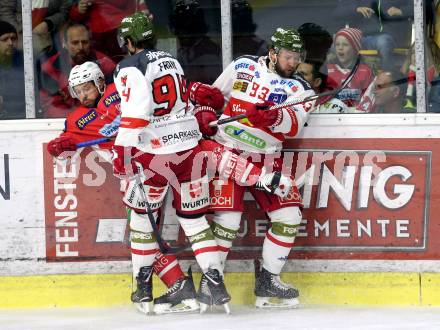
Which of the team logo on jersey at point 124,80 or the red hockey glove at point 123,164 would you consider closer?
the team logo on jersey at point 124,80

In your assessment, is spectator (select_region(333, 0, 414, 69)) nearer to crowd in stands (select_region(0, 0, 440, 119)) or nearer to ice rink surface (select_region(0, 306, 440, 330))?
crowd in stands (select_region(0, 0, 440, 119))

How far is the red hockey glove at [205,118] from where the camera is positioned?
229 inches

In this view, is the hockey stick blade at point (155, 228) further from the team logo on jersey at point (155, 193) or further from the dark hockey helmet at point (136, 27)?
the dark hockey helmet at point (136, 27)

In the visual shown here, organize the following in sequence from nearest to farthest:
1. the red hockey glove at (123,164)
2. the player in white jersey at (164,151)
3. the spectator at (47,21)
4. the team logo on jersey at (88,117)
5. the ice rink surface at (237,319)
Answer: the ice rink surface at (237,319), the player in white jersey at (164,151), the red hockey glove at (123,164), the team logo on jersey at (88,117), the spectator at (47,21)

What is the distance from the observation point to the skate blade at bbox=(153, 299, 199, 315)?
5.77m

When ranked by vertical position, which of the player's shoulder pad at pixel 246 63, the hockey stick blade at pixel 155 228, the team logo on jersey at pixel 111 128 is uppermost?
the player's shoulder pad at pixel 246 63

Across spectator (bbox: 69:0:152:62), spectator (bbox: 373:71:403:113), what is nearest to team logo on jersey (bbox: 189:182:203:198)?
spectator (bbox: 69:0:152:62)

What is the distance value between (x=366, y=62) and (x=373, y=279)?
1.02 metres

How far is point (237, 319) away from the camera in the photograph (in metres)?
5.59

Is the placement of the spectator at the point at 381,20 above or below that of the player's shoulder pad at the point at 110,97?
above

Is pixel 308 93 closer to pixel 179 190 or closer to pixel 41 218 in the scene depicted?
pixel 179 190

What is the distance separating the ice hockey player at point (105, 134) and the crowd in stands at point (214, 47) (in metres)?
0.14

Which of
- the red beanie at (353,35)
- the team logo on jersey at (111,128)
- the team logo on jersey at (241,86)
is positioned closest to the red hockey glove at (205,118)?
the team logo on jersey at (241,86)

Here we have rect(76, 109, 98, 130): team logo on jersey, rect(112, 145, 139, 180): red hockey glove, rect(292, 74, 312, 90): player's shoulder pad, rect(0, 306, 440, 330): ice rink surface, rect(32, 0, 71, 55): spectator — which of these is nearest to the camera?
rect(0, 306, 440, 330): ice rink surface
